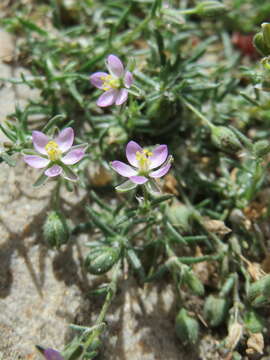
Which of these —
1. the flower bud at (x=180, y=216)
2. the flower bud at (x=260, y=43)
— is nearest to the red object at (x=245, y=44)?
the flower bud at (x=260, y=43)

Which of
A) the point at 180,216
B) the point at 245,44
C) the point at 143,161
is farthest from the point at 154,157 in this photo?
the point at 245,44

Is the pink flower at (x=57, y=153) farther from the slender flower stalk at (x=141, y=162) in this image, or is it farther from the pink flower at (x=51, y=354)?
the pink flower at (x=51, y=354)

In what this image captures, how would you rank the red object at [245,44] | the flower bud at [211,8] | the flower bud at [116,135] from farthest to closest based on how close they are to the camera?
the red object at [245,44] → the flower bud at [211,8] → the flower bud at [116,135]

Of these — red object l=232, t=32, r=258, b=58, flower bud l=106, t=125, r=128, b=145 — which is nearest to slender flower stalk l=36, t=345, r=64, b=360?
flower bud l=106, t=125, r=128, b=145

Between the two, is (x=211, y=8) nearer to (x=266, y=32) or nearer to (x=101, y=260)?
(x=266, y=32)

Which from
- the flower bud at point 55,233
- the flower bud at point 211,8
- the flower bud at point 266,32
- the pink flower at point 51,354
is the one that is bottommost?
the pink flower at point 51,354

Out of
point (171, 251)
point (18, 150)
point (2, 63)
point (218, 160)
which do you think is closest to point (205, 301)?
point (171, 251)

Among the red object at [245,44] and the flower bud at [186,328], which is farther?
the red object at [245,44]

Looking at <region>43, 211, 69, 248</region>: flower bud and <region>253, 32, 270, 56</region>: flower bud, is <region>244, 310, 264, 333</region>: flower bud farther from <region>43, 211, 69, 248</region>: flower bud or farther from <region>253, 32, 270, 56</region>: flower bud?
<region>253, 32, 270, 56</region>: flower bud
